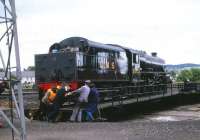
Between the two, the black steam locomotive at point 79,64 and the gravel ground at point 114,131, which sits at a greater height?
the black steam locomotive at point 79,64

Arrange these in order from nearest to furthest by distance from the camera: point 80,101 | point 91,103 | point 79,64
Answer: point 80,101, point 91,103, point 79,64

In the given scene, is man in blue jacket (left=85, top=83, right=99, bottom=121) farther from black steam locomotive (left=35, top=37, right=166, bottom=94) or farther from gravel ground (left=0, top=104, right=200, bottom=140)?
black steam locomotive (left=35, top=37, right=166, bottom=94)

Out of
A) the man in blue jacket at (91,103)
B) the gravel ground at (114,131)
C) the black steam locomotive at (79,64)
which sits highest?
the black steam locomotive at (79,64)

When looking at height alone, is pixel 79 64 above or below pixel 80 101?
above

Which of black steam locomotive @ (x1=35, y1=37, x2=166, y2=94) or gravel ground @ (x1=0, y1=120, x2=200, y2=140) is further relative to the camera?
black steam locomotive @ (x1=35, y1=37, x2=166, y2=94)

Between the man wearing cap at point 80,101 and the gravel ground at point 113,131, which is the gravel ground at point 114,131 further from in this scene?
the man wearing cap at point 80,101

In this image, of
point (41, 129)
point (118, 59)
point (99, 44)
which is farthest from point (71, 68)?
point (41, 129)

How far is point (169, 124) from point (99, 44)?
13973mm

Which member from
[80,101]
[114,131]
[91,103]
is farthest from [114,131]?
[91,103]

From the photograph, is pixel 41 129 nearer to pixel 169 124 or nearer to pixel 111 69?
pixel 169 124

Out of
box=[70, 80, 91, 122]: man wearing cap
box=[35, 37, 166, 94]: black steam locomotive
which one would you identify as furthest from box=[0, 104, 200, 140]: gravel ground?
box=[35, 37, 166, 94]: black steam locomotive

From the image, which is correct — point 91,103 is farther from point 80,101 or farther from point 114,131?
point 114,131

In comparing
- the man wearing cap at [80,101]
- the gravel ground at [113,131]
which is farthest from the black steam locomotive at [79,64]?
the gravel ground at [113,131]

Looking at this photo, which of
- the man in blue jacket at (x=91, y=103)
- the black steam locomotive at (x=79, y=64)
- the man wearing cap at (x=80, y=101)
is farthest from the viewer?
the black steam locomotive at (x=79, y=64)
